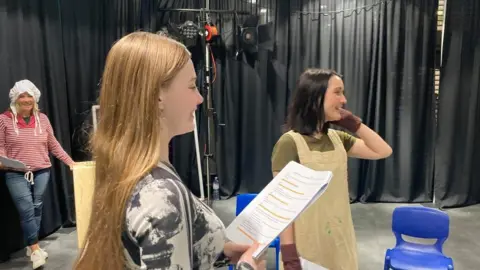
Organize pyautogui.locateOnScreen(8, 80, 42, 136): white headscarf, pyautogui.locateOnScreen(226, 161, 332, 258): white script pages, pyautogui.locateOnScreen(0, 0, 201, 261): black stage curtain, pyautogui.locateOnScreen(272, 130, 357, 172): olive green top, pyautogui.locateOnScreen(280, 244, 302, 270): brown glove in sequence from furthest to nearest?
pyautogui.locateOnScreen(0, 0, 201, 261): black stage curtain → pyautogui.locateOnScreen(8, 80, 42, 136): white headscarf → pyautogui.locateOnScreen(272, 130, 357, 172): olive green top → pyautogui.locateOnScreen(280, 244, 302, 270): brown glove → pyautogui.locateOnScreen(226, 161, 332, 258): white script pages

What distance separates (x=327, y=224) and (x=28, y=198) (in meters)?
2.37

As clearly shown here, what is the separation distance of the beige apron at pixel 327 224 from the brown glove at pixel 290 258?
217 mm

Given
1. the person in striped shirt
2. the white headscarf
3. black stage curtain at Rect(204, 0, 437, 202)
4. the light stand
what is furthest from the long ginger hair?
black stage curtain at Rect(204, 0, 437, 202)

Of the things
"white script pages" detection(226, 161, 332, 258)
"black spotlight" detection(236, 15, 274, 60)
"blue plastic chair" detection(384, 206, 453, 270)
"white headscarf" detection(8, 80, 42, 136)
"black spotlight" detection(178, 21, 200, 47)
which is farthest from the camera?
"black spotlight" detection(236, 15, 274, 60)

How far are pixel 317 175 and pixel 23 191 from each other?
2686 millimetres

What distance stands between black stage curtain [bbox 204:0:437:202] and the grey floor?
0.43 meters

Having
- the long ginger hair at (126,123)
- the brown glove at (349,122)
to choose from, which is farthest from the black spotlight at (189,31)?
the long ginger hair at (126,123)

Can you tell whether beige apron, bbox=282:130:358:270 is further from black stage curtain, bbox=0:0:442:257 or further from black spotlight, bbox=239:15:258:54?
black spotlight, bbox=239:15:258:54

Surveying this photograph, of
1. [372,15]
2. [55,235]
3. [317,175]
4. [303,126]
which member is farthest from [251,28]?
[317,175]

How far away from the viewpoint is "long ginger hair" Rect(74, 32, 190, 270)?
27.0 inches

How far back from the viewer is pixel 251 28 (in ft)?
14.5

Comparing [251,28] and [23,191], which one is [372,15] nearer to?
[251,28]

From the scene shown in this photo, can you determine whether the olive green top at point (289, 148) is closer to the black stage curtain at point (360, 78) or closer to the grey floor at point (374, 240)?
the grey floor at point (374, 240)

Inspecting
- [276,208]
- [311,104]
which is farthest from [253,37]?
[276,208]
